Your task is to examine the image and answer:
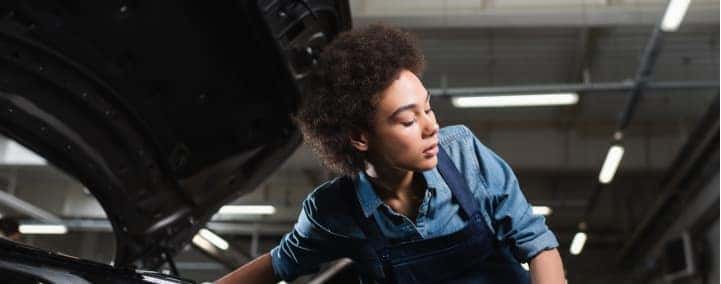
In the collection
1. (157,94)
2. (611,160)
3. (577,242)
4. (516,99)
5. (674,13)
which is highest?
(674,13)

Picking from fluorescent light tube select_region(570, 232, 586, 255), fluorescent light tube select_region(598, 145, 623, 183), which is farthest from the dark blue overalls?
fluorescent light tube select_region(570, 232, 586, 255)

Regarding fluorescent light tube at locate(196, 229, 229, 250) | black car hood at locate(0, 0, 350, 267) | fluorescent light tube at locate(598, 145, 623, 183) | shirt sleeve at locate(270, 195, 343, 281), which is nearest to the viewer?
shirt sleeve at locate(270, 195, 343, 281)

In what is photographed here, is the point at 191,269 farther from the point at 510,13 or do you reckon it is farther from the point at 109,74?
the point at 109,74

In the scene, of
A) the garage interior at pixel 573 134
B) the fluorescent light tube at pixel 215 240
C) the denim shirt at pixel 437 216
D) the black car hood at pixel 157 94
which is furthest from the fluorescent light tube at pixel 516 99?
the denim shirt at pixel 437 216

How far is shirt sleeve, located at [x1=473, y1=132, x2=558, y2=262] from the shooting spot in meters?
1.14

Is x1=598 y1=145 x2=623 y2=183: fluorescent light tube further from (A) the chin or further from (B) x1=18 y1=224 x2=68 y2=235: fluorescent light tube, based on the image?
(B) x1=18 y1=224 x2=68 y2=235: fluorescent light tube

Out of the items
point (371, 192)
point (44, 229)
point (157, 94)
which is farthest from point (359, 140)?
point (44, 229)

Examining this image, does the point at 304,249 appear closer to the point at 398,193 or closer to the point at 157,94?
the point at 398,193

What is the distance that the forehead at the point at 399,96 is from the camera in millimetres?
1142

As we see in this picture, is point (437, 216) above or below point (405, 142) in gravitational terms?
below

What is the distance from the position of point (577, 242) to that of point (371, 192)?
11907mm

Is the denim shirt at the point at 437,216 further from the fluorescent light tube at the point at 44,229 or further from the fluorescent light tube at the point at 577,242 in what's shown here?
the fluorescent light tube at the point at 577,242

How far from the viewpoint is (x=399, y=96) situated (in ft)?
3.76

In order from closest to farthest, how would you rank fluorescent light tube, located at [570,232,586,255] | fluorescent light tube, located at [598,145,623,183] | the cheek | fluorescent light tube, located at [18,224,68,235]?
the cheek
fluorescent light tube, located at [598,145,623,183]
fluorescent light tube, located at [18,224,68,235]
fluorescent light tube, located at [570,232,586,255]
